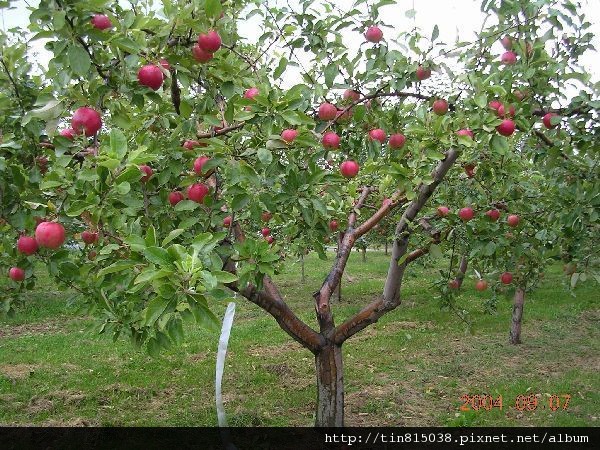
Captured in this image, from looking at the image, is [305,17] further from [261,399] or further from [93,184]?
[261,399]

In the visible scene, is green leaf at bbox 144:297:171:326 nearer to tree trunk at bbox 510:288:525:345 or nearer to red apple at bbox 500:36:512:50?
red apple at bbox 500:36:512:50

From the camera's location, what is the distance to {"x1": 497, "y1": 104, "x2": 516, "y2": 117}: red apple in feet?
8.61

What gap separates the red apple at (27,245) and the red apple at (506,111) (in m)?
2.35

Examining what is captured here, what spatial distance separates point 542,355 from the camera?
673cm

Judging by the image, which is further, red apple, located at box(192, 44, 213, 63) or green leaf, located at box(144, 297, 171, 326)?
red apple, located at box(192, 44, 213, 63)

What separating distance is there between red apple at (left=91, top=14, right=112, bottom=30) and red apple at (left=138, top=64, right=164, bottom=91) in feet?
0.82

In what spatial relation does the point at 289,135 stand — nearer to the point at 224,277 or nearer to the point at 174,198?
the point at 174,198

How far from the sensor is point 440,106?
293 centimetres

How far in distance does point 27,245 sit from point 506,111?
2.37 meters

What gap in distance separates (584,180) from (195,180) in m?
2.28

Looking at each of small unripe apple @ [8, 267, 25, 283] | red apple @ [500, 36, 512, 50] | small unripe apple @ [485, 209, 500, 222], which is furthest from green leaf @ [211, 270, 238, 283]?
small unripe apple @ [485, 209, 500, 222]

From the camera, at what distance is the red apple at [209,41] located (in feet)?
7.39

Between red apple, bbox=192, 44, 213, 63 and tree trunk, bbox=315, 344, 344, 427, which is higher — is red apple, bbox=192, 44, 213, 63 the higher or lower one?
the higher one

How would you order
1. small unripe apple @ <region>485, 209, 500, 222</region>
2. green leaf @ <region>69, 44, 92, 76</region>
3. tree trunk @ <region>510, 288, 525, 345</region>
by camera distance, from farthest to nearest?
1. tree trunk @ <region>510, 288, 525, 345</region>
2. small unripe apple @ <region>485, 209, 500, 222</region>
3. green leaf @ <region>69, 44, 92, 76</region>
